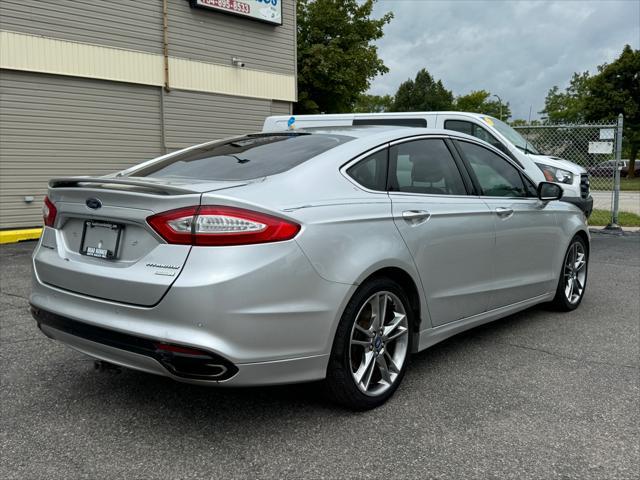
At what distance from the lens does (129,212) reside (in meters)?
2.75

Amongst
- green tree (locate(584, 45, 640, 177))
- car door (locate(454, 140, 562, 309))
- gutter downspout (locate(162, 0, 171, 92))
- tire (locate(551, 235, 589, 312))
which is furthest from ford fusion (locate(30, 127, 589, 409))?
green tree (locate(584, 45, 640, 177))

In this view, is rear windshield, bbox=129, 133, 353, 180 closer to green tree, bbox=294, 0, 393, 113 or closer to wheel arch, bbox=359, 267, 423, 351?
wheel arch, bbox=359, 267, 423, 351

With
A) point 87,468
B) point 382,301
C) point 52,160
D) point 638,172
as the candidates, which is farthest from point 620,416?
point 638,172

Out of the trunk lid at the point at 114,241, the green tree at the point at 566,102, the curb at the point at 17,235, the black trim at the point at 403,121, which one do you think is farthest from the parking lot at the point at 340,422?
the green tree at the point at 566,102

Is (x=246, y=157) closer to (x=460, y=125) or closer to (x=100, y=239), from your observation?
(x=100, y=239)

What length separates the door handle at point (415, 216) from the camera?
11.1ft

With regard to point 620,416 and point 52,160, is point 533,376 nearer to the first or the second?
point 620,416

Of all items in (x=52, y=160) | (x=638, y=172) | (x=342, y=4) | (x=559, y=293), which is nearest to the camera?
(x=559, y=293)

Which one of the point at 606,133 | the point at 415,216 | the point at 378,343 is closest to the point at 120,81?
the point at 606,133

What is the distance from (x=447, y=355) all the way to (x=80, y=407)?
94.7 inches

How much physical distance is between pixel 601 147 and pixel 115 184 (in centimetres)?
1103

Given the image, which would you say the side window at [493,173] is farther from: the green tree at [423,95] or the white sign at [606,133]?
the green tree at [423,95]

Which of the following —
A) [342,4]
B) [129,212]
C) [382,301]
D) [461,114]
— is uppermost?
[342,4]

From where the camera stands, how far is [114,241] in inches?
111
